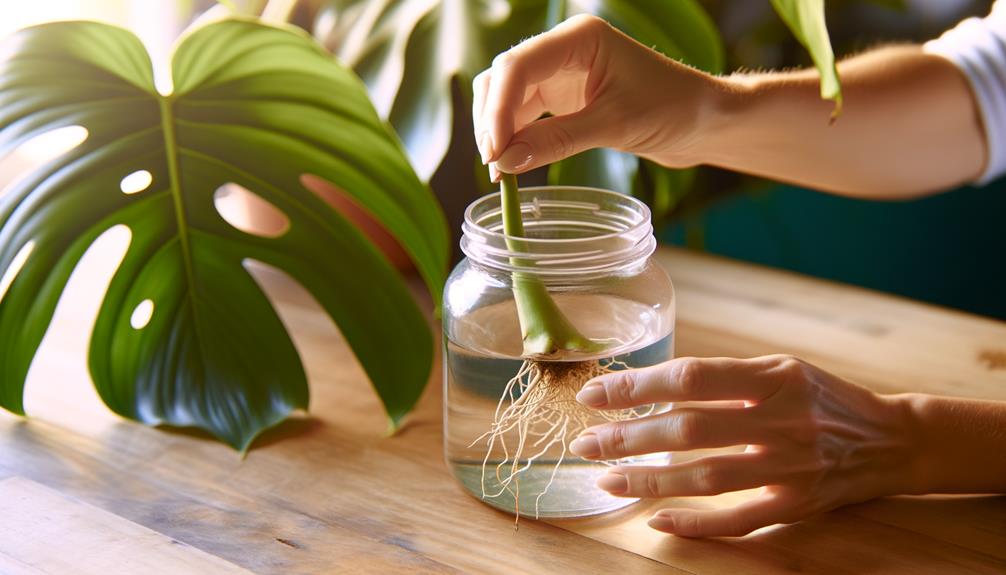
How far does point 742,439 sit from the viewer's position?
2.21ft

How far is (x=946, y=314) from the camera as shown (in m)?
1.04

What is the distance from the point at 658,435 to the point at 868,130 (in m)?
0.47

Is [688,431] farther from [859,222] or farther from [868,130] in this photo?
[859,222]

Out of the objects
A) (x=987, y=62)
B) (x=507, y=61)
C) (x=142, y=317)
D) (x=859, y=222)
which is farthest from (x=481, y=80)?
(x=859, y=222)

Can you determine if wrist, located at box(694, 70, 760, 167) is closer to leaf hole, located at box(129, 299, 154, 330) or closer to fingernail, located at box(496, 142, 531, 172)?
fingernail, located at box(496, 142, 531, 172)

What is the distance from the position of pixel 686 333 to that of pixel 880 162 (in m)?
0.25

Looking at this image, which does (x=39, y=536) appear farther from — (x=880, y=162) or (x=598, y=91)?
(x=880, y=162)

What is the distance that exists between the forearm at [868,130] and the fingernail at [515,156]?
0.82ft

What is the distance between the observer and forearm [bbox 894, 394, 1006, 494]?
717 millimetres

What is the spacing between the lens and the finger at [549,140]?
0.66 metres

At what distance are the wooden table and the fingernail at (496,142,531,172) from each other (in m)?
0.24

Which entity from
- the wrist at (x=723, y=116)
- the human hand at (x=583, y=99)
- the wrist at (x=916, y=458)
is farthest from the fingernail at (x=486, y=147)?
the wrist at (x=916, y=458)

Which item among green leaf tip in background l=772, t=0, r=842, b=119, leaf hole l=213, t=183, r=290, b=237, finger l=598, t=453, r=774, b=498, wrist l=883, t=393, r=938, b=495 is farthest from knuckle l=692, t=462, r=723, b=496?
leaf hole l=213, t=183, r=290, b=237

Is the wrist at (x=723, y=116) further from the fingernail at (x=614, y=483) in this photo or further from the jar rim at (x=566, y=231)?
the fingernail at (x=614, y=483)
